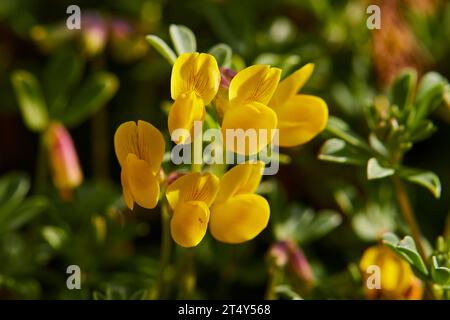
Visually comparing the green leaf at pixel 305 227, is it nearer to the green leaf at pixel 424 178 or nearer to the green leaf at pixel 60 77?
the green leaf at pixel 424 178

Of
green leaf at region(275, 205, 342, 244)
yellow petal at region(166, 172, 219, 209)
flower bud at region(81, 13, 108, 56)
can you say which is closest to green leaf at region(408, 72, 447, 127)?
green leaf at region(275, 205, 342, 244)

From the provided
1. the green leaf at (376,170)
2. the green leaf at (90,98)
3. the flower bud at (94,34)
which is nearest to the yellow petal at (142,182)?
the green leaf at (376,170)

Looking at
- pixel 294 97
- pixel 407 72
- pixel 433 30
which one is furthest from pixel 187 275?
pixel 433 30

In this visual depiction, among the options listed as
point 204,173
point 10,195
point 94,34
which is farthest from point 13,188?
point 204,173

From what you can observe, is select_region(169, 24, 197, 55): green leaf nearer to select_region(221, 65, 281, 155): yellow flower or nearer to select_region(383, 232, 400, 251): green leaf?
select_region(221, 65, 281, 155): yellow flower

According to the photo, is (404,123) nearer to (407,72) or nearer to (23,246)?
(407,72)

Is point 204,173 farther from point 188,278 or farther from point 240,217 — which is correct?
point 188,278
